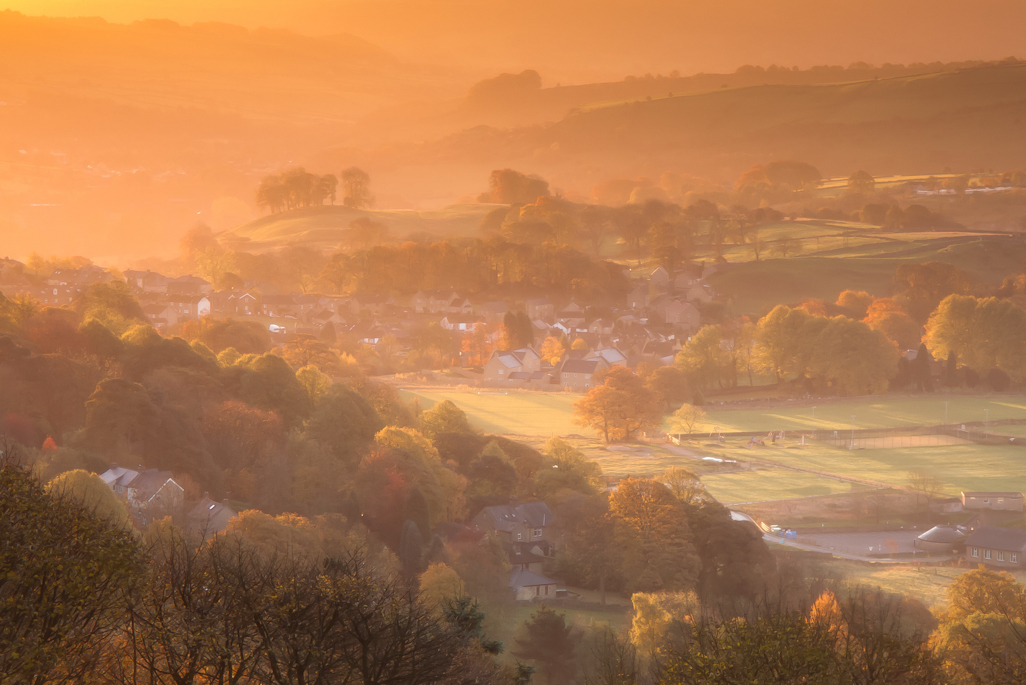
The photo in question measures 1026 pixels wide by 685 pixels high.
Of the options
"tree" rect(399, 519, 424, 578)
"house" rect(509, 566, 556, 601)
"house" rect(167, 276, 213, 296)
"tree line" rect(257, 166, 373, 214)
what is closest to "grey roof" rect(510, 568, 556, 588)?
"house" rect(509, 566, 556, 601)


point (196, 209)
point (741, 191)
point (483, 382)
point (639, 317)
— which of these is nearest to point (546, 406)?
point (483, 382)

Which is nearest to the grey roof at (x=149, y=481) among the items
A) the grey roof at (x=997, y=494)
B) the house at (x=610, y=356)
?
the grey roof at (x=997, y=494)

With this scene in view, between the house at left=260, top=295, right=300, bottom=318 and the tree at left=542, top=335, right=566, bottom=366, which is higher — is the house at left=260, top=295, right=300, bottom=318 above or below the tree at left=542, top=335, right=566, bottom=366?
above

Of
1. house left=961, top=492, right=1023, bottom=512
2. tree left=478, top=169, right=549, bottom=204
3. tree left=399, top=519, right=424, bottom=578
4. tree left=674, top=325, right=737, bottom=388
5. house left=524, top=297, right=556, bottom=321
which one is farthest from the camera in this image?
tree left=478, top=169, right=549, bottom=204

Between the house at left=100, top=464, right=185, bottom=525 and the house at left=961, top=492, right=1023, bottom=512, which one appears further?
the house at left=961, top=492, right=1023, bottom=512

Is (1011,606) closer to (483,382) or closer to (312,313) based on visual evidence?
(483,382)

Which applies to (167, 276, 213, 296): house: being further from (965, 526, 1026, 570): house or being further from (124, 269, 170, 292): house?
(965, 526, 1026, 570): house

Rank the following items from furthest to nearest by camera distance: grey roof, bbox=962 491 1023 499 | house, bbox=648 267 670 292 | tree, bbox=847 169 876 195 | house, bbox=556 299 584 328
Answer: tree, bbox=847 169 876 195 < house, bbox=648 267 670 292 < house, bbox=556 299 584 328 < grey roof, bbox=962 491 1023 499
